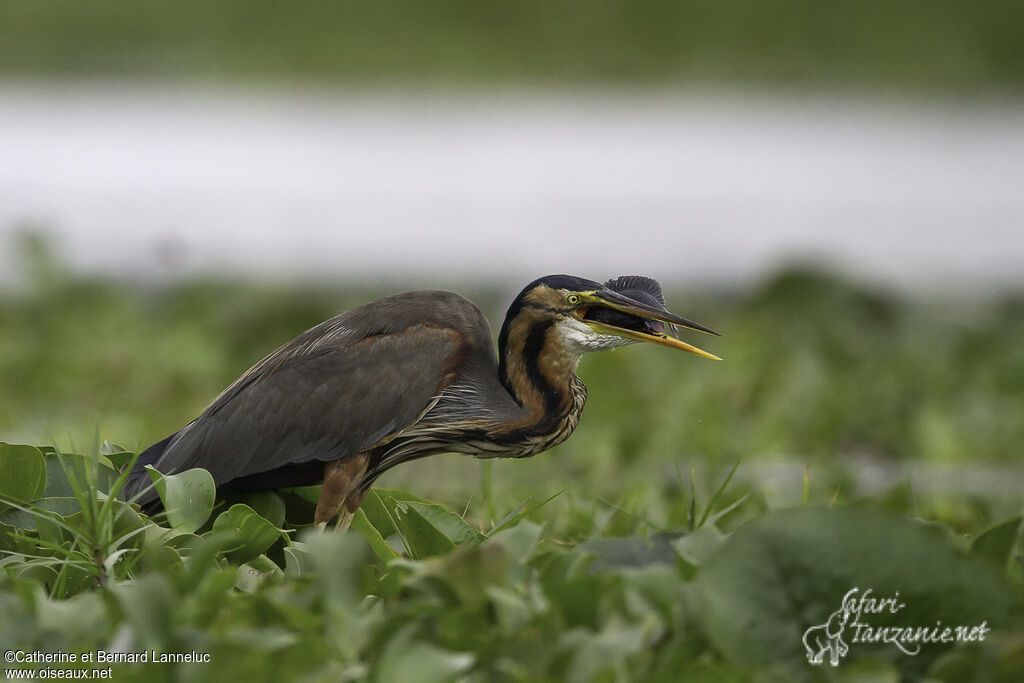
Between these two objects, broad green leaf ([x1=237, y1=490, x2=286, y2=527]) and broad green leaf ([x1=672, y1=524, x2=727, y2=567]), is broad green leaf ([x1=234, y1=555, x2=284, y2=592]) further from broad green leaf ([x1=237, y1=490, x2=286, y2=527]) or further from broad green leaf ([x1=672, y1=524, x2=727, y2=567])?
broad green leaf ([x1=672, y1=524, x2=727, y2=567])

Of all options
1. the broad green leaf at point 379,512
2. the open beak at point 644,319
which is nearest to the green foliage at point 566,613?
the open beak at point 644,319

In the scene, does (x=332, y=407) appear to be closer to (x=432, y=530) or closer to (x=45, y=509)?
(x=432, y=530)

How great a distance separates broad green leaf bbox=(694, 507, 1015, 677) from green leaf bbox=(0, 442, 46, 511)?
1.12 meters

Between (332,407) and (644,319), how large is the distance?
1.95 feet

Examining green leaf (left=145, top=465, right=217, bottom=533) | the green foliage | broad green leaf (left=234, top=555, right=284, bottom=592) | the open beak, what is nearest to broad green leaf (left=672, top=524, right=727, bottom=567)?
the green foliage

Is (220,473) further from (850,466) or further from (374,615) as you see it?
(850,466)

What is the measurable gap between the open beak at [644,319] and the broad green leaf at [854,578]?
20.0 inches

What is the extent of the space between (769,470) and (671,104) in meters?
5.46

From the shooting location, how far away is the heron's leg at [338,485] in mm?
2521

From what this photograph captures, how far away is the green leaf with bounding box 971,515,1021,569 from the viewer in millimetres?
2053

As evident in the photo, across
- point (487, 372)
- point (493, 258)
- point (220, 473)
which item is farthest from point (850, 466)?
point (493, 258)

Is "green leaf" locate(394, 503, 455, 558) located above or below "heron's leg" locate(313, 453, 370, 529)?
above

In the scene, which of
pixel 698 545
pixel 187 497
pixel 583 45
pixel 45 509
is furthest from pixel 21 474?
pixel 583 45

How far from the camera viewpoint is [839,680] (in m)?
1.77
